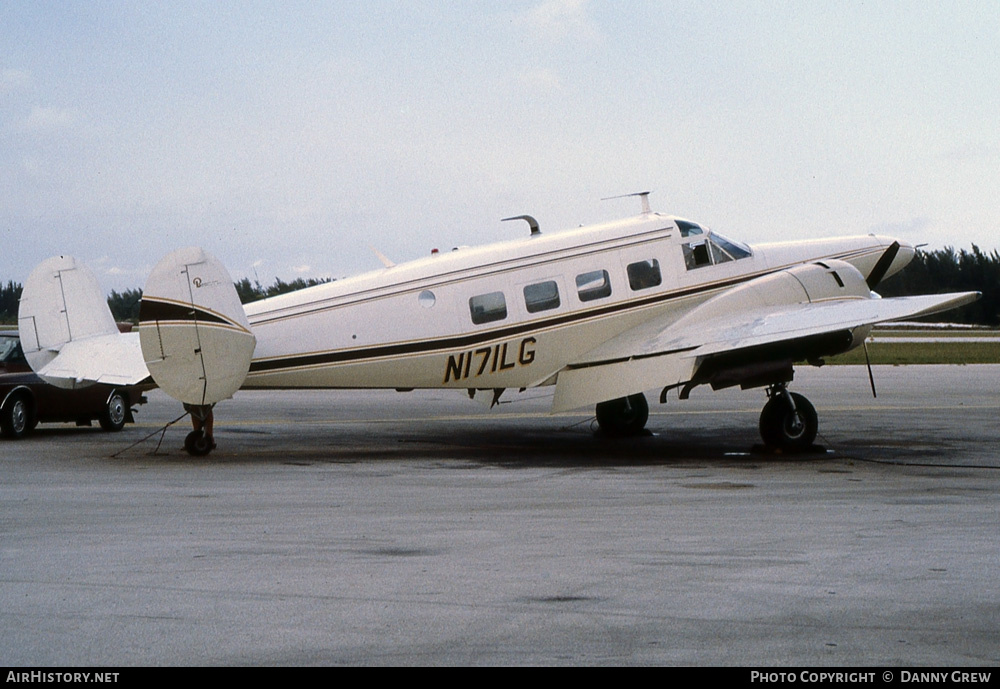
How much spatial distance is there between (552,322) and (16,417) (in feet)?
32.0

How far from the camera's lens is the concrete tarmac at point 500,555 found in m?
5.86

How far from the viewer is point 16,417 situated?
1827 cm

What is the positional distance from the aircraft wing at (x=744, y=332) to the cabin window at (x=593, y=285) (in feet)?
2.42

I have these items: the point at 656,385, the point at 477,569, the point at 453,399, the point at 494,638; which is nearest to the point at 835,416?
the point at 656,385

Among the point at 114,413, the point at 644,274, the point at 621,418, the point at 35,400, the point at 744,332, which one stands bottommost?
the point at 621,418

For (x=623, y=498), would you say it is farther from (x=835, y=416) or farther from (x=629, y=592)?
(x=835, y=416)

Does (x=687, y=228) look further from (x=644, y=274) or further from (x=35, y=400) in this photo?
(x=35, y=400)

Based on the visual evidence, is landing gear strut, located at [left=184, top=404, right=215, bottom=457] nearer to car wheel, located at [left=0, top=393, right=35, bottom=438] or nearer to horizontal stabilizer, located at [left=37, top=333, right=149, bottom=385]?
horizontal stabilizer, located at [left=37, top=333, right=149, bottom=385]

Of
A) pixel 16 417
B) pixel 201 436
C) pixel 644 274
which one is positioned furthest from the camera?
pixel 16 417

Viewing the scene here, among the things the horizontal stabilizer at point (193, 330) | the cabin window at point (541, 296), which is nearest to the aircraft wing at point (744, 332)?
the cabin window at point (541, 296)

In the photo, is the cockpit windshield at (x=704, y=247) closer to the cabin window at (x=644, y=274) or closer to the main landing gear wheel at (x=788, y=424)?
the cabin window at (x=644, y=274)

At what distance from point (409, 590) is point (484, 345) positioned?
8801mm

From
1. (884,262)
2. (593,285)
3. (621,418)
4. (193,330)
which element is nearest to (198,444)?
(193,330)

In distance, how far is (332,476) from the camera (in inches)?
521
